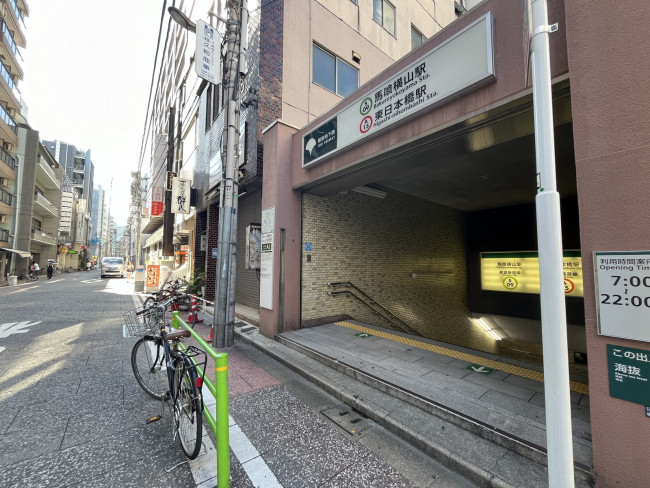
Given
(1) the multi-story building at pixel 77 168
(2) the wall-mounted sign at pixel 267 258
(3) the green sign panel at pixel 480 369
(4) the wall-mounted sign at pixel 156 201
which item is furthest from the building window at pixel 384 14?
(1) the multi-story building at pixel 77 168

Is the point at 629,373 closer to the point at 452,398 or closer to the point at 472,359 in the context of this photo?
the point at 452,398

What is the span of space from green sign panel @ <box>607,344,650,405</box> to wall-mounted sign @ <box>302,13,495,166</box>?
3095 millimetres

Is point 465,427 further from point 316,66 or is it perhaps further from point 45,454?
point 316,66

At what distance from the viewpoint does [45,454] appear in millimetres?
2764

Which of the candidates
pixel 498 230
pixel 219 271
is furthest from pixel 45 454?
pixel 498 230

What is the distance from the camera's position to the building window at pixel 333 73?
1013 cm

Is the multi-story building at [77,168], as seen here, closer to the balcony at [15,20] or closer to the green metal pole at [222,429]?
the balcony at [15,20]

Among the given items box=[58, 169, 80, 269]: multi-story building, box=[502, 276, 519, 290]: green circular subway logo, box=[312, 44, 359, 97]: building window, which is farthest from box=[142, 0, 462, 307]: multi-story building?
box=[58, 169, 80, 269]: multi-story building

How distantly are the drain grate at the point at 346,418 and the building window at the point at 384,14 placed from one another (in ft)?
47.7

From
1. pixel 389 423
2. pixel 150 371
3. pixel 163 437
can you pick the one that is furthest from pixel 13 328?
pixel 389 423

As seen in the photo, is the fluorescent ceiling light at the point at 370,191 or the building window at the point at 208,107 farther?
the building window at the point at 208,107

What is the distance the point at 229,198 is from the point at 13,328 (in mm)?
6756

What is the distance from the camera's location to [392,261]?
10.3 metres

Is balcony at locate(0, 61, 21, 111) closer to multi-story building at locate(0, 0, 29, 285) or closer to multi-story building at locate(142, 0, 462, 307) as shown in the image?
multi-story building at locate(0, 0, 29, 285)
